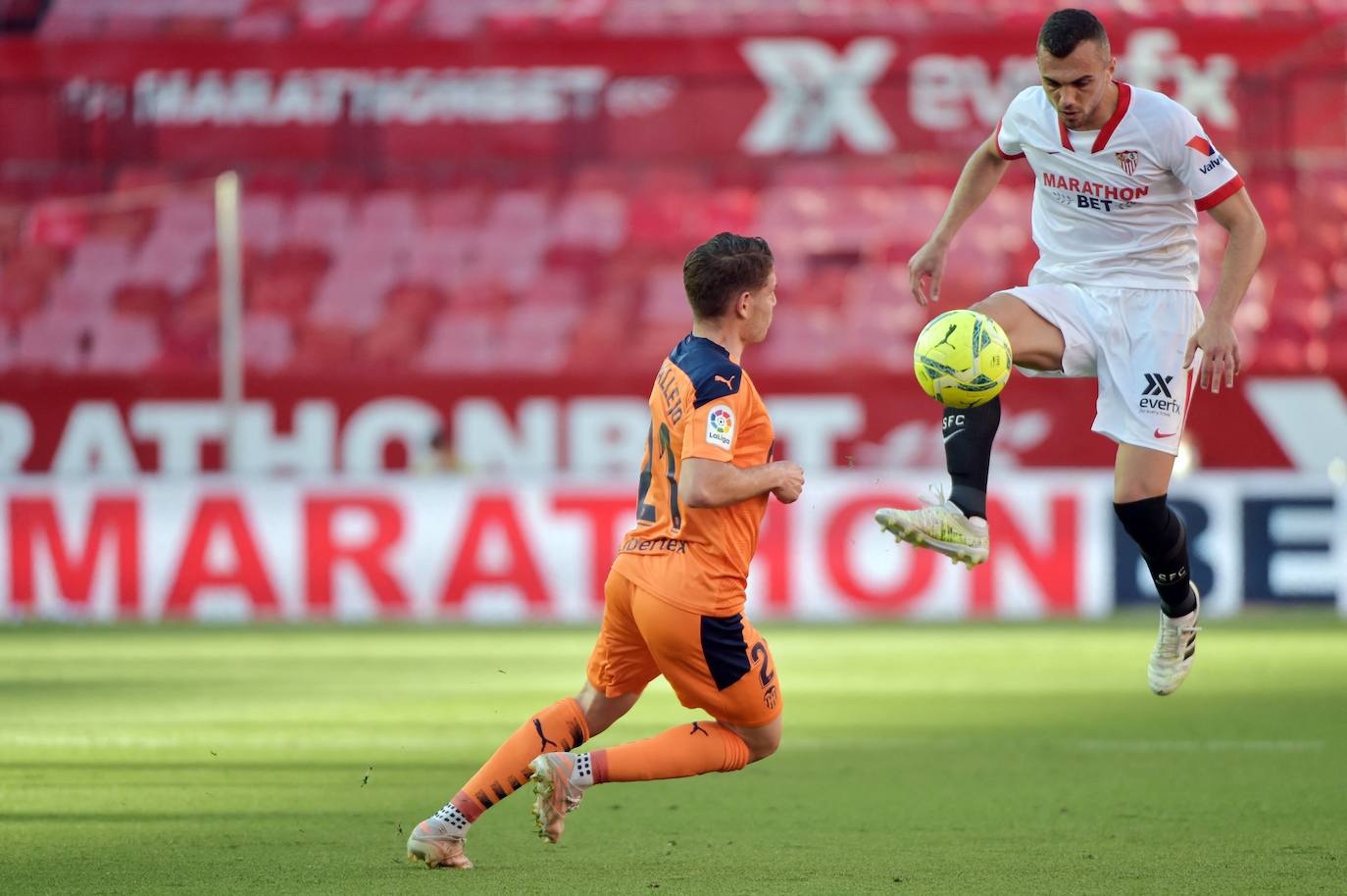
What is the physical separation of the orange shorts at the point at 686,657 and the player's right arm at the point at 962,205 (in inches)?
60.0

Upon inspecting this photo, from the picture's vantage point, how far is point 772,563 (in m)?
14.4

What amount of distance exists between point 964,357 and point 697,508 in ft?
3.62

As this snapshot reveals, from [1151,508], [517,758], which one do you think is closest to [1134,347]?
[1151,508]

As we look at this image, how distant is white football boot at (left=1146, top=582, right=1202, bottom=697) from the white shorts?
2.08ft

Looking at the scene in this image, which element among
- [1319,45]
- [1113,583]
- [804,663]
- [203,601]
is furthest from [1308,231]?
[203,601]

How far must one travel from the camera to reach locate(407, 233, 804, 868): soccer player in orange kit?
4984 millimetres

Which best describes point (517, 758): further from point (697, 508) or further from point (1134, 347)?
point (1134, 347)

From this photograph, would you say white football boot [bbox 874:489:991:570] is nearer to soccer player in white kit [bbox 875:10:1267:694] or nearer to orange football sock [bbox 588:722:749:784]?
soccer player in white kit [bbox 875:10:1267:694]

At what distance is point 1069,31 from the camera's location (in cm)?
550

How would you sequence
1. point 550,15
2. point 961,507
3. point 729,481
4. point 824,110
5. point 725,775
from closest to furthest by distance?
point 729,481 < point 961,507 < point 725,775 < point 824,110 < point 550,15

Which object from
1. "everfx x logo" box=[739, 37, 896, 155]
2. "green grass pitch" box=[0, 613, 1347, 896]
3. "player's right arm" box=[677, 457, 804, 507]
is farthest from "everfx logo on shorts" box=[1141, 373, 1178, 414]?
"everfx x logo" box=[739, 37, 896, 155]

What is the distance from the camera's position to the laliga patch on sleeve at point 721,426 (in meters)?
4.93

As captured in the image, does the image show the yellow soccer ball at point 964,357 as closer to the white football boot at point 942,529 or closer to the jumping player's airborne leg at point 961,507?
the jumping player's airborne leg at point 961,507

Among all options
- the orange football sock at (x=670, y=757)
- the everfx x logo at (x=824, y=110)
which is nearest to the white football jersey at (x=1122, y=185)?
the orange football sock at (x=670, y=757)
